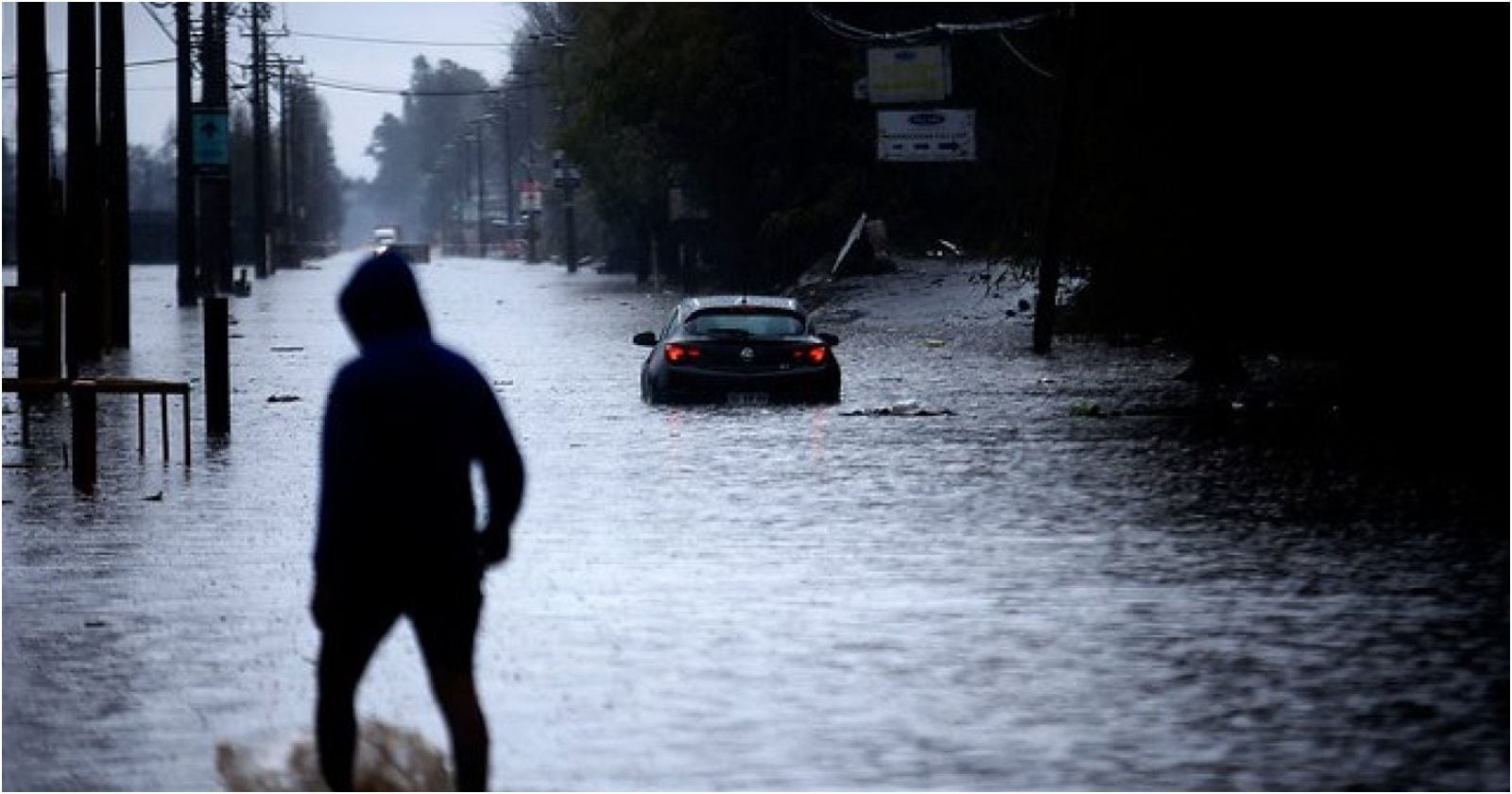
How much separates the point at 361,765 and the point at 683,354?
21684 mm

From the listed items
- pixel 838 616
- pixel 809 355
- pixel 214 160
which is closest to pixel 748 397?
pixel 809 355

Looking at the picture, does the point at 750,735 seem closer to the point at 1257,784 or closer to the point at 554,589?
the point at 1257,784

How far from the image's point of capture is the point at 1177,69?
34.5 metres

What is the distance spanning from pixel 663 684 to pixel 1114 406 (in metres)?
19.8

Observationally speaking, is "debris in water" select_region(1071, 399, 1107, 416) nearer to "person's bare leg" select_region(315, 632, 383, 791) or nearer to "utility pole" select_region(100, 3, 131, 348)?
"utility pole" select_region(100, 3, 131, 348)

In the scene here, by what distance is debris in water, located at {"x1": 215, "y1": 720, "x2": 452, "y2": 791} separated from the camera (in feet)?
30.8

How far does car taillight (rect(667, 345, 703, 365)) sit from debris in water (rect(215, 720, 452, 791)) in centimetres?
2104

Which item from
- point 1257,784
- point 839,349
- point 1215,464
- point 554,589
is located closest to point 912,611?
point 554,589

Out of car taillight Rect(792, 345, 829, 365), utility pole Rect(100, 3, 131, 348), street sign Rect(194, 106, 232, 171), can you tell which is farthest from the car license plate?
street sign Rect(194, 106, 232, 171)

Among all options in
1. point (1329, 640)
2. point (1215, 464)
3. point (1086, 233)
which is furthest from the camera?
point (1086, 233)

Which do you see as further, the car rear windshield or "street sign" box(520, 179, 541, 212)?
"street sign" box(520, 179, 541, 212)

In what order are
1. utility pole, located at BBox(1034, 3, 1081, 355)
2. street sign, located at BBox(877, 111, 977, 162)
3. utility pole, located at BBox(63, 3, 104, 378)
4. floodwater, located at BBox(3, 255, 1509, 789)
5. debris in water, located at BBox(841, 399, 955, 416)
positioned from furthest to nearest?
street sign, located at BBox(877, 111, 977, 162) → utility pole, located at BBox(1034, 3, 1081, 355) → utility pole, located at BBox(63, 3, 104, 378) → debris in water, located at BBox(841, 399, 955, 416) → floodwater, located at BBox(3, 255, 1509, 789)

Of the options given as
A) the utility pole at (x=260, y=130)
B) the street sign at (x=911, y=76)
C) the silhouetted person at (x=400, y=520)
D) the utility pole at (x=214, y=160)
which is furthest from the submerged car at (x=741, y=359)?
the utility pole at (x=260, y=130)

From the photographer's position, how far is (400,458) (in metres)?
8.70
